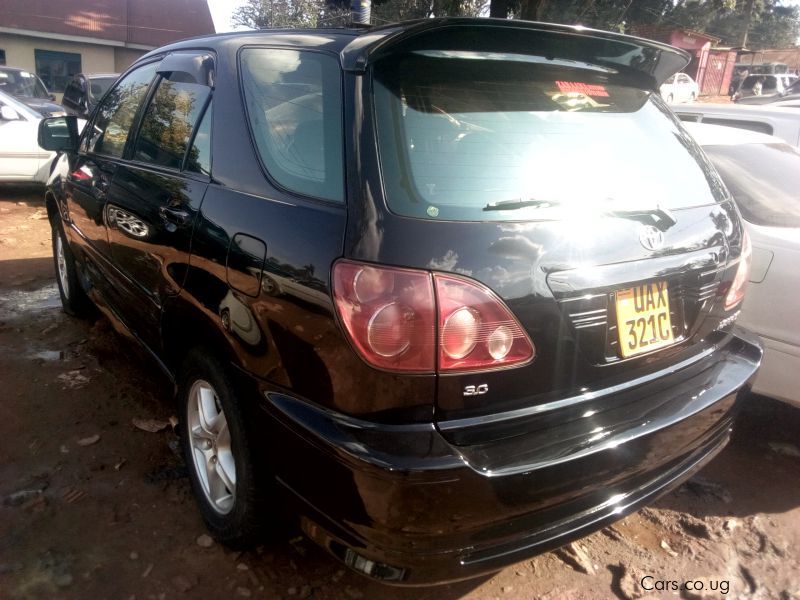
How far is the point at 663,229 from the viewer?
6.79 ft

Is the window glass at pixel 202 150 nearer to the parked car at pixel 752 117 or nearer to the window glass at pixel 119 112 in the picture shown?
the window glass at pixel 119 112

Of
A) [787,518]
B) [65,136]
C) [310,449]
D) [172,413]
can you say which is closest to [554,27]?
[310,449]

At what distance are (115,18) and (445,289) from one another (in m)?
26.9

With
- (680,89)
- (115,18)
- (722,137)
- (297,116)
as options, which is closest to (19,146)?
(297,116)

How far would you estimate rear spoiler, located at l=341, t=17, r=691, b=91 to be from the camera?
1866mm

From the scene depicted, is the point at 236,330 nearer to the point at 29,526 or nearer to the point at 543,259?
the point at 543,259

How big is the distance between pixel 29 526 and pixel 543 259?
2174 millimetres

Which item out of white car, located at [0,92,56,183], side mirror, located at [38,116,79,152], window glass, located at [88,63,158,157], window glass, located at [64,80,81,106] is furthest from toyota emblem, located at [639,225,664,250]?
window glass, located at [64,80,81,106]

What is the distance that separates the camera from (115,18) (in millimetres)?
24141

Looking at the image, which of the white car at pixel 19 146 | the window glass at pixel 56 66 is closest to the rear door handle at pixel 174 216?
the white car at pixel 19 146

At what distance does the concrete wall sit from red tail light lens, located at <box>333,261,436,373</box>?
2352 centimetres

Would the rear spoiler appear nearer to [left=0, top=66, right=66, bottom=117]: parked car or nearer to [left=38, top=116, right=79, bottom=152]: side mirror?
[left=38, top=116, right=79, bottom=152]: side mirror

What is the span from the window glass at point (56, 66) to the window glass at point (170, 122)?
77.2 feet

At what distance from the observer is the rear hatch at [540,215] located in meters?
1.73
